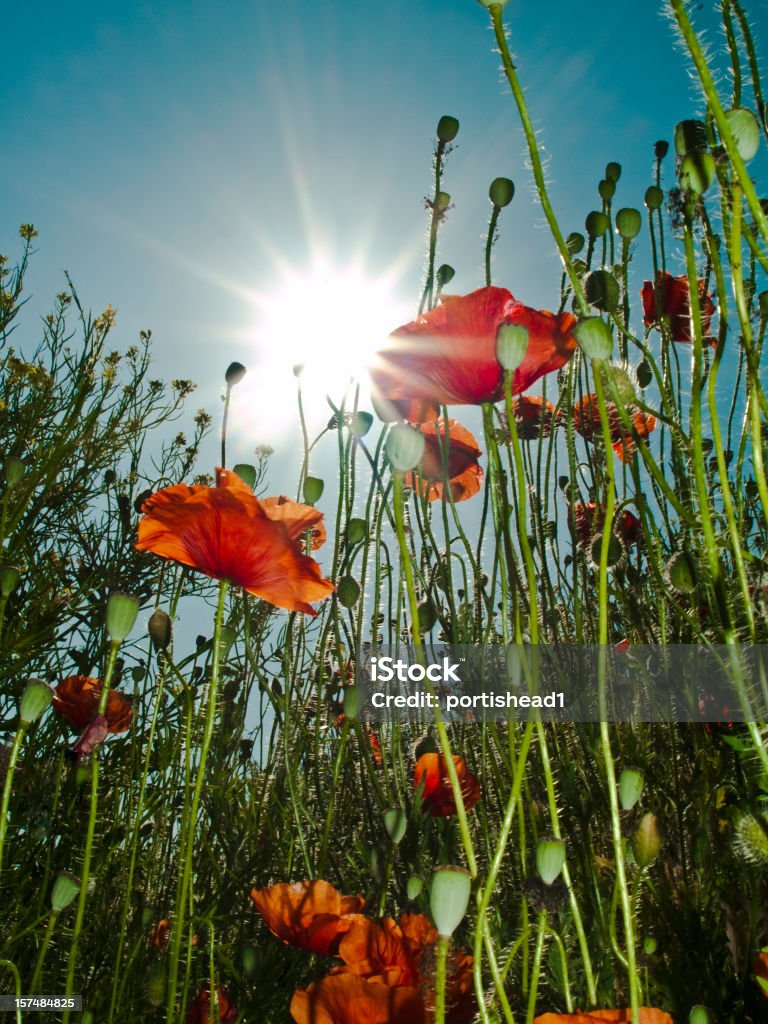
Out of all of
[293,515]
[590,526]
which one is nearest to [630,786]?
[293,515]

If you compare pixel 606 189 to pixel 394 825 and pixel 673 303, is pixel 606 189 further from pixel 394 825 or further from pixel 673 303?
pixel 394 825

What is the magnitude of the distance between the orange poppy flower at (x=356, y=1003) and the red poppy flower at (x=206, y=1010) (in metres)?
0.26

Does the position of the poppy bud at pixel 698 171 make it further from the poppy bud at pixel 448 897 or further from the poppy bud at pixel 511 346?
the poppy bud at pixel 448 897

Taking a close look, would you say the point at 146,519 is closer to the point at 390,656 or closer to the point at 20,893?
the point at 390,656

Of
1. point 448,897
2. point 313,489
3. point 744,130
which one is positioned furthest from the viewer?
point 313,489

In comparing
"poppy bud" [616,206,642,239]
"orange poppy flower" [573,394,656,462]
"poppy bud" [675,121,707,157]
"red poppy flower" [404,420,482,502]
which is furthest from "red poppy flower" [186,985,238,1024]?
"poppy bud" [616,206,642,239]

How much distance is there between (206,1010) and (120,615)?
1.51 ft

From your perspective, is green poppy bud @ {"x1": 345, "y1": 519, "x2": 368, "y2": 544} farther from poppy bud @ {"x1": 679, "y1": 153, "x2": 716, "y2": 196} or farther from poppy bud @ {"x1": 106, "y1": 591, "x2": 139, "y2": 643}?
poppy bud @ {"x1": 679, "y1": 153, "x2": 716, "y2": 196}

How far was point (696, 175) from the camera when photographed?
58 cm

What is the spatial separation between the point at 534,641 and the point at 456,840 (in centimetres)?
62

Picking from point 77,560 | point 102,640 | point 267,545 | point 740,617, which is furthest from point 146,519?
point 77,560

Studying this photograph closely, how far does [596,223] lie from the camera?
3.90 feet

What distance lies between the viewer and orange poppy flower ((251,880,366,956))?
2.51 ft

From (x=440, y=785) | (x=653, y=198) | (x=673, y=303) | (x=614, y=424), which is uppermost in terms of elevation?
(x=653, y=198)
